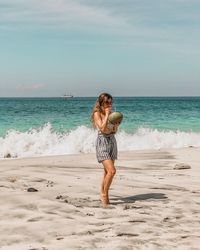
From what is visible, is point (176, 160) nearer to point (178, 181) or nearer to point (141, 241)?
point (178, 181)

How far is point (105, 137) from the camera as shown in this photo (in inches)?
312

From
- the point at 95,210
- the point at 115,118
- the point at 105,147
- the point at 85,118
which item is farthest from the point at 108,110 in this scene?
the point at 85,118

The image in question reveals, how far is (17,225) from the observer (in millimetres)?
6359

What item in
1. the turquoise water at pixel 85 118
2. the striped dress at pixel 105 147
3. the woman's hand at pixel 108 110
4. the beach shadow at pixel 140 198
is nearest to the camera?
the woman's hand at pixel 108 110

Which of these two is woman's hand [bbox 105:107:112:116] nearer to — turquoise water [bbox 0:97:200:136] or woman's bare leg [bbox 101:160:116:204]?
woman's bare leg [bbox 101:160:116:204]

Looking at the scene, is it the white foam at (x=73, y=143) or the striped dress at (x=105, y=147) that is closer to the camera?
the striped dress at (x=105, y=147)

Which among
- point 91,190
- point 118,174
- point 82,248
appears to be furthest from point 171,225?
point 118,174

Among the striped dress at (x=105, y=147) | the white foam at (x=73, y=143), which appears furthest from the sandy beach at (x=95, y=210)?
the white foam at (x=73, y=143)

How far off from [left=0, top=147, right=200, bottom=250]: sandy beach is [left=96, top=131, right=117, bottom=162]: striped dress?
746mm

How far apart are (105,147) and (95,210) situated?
1054 mm

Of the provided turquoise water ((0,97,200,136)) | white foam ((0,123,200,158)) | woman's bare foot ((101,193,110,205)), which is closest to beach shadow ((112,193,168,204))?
woman's bare foot ((101,193,110,205))

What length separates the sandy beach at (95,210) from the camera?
5.82 metres

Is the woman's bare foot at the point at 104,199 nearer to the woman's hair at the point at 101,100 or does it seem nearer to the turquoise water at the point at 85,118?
the woman's hair at the point at 101,100

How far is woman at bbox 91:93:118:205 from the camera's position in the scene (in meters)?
7.77
